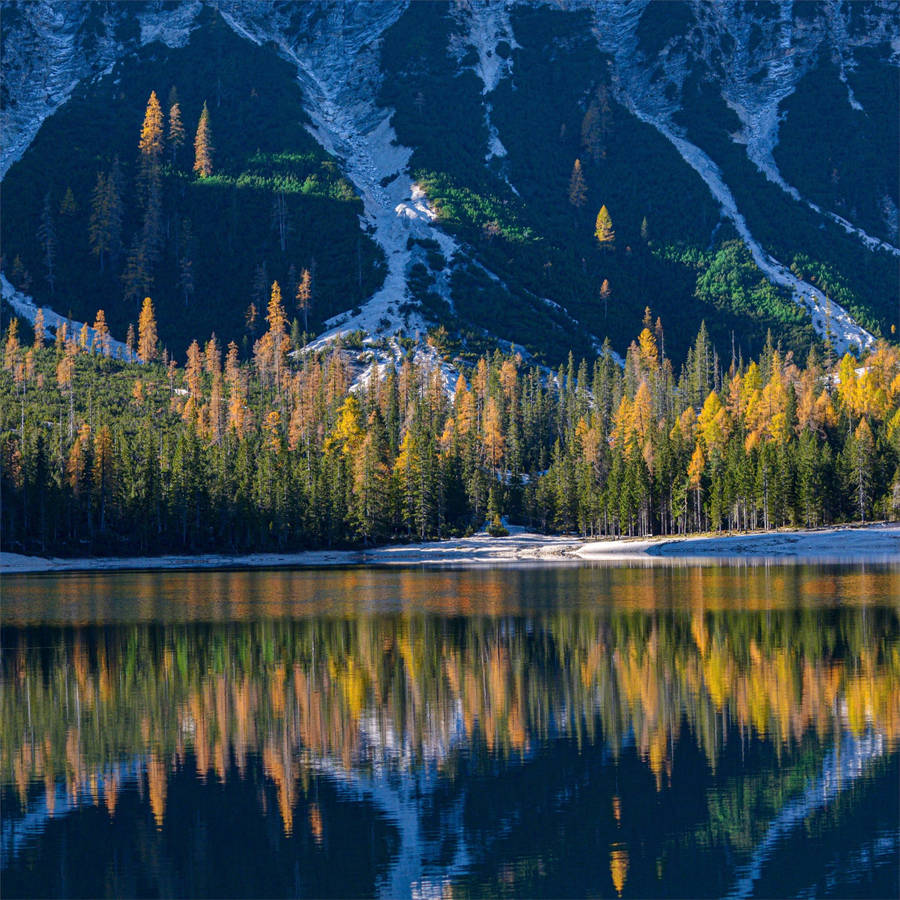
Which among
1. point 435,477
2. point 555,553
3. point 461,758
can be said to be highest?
point 435,477

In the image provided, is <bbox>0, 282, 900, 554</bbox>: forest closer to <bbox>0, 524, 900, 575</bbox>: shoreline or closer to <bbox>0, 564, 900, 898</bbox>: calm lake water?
<bbox>0, 524, 900, 575</bbox>: shoreline

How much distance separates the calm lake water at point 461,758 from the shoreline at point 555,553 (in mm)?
65427

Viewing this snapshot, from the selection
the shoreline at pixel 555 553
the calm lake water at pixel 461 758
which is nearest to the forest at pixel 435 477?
the shoreline at pixel 555 553

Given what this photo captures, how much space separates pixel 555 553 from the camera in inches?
5059

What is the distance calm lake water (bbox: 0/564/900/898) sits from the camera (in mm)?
21578

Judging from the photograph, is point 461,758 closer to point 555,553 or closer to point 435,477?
point 555,553

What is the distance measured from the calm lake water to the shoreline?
65427 mm

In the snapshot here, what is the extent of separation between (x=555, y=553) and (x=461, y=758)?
10005cm

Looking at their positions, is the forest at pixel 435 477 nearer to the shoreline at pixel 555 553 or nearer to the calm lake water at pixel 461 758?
the shoreline at pixel 555 553

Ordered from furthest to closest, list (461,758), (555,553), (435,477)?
(435,477)
(555,553)
(461,758)

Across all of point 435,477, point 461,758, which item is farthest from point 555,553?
point 461,758

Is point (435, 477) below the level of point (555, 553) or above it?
above

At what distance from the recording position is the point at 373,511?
139 meters

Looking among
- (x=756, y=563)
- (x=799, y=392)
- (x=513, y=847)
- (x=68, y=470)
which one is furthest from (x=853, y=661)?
(x=799, y=392)
